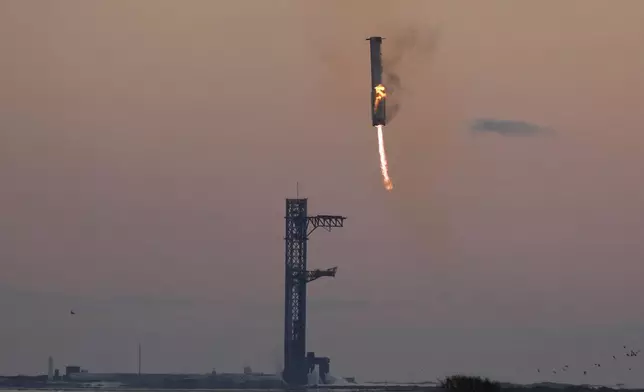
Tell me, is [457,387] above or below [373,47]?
below

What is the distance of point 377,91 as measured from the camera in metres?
134

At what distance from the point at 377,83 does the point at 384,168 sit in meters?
26.7

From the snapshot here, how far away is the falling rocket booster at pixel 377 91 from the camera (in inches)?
5256

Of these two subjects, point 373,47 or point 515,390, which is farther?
point 515,390

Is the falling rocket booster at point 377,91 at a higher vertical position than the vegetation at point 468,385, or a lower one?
higher

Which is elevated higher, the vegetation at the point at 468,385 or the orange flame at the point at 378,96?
the orange flame at the point at 378,96

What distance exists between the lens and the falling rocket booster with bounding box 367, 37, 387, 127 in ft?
438

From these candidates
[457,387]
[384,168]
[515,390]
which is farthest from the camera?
[515,390]

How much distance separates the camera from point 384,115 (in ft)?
439

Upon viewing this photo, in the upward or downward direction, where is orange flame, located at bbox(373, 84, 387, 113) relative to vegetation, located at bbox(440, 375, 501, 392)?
→ upward

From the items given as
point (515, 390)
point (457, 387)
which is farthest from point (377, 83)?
point (515, 390)

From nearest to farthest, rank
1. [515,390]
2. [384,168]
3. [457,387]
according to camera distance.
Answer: [457,387] → [384,168] → [515,390]

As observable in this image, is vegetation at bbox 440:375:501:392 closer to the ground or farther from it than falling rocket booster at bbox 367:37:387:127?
closer to the ground

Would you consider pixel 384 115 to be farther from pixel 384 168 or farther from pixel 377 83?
pixel 384 168
